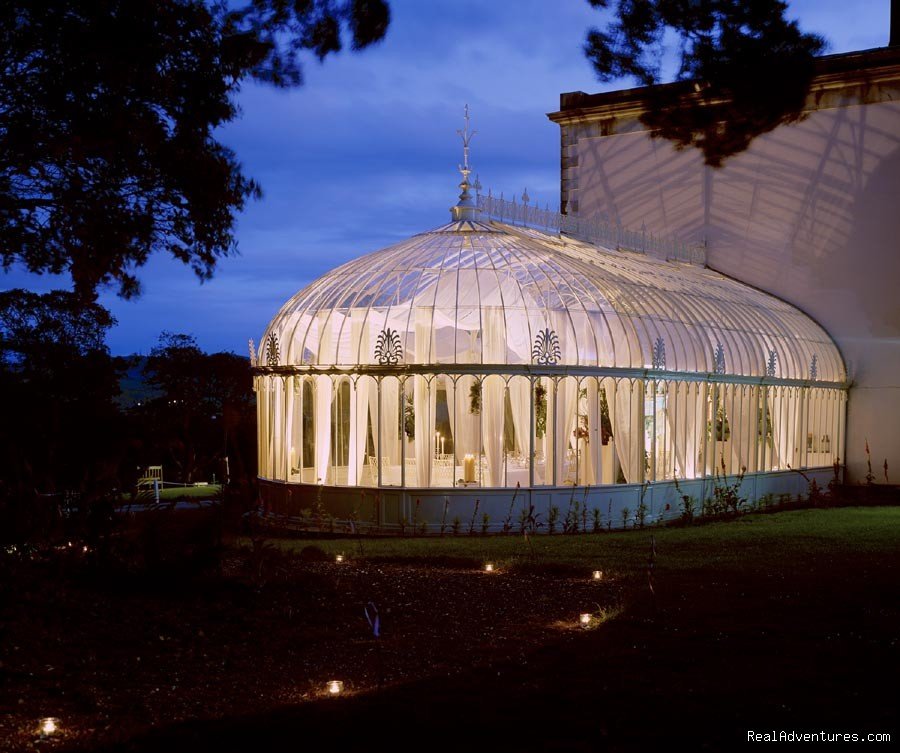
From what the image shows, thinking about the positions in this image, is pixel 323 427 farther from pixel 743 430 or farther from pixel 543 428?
pixel 743 430

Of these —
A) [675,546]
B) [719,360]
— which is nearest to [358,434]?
[675,546]

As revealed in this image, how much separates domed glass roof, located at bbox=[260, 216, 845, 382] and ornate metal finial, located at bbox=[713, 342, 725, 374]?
0.02 m

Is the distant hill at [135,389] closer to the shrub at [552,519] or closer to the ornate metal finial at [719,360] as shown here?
the shrub at [552,519]

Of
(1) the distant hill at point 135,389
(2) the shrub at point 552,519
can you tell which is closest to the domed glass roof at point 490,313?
(2) the shrub at point 552,519

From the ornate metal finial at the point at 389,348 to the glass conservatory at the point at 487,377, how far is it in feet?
0.09

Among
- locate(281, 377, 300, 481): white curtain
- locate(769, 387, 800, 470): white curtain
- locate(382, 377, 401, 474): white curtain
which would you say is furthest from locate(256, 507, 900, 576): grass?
locate(769, 387, 800, 470): white curtain

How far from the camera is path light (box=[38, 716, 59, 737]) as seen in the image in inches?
229

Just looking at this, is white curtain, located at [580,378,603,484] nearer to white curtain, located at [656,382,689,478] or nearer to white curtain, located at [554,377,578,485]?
white curtain, located at [554,377,578,485]

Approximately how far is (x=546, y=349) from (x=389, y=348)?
2.21 metres

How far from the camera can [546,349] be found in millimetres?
15312

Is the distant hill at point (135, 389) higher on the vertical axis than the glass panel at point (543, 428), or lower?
higher

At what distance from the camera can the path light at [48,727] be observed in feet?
19.1

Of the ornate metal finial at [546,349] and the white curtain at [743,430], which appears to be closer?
the ornate metal finial at [546,349]

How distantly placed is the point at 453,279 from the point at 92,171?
25.9 feet
